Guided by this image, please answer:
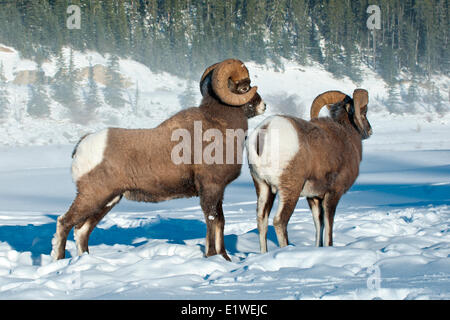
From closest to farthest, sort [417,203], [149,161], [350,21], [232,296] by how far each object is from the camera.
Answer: [232,296]
[149,161]
[417,203]
[350,21]

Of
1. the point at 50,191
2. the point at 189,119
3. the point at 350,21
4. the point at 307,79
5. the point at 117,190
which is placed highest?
the point at 350,21

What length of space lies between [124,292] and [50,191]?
11.4 m

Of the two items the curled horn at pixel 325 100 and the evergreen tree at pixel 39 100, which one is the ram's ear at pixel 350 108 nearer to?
the curled horn at pixel 325 100

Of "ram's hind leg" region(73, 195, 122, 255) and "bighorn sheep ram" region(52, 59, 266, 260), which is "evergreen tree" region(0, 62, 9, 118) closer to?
"ram's hind leg" region(73, 195, 122, 255)

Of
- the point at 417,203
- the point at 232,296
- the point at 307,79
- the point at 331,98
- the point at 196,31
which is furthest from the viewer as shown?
the point at 196,31

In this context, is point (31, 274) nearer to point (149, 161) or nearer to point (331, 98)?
point (149, 161)

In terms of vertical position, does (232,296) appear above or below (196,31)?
below

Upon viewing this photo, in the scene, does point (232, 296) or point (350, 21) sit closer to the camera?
point (232, 296)

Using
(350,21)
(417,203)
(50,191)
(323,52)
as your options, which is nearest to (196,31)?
(323,52)

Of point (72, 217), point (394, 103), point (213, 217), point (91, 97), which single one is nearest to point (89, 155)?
point (72, 217)

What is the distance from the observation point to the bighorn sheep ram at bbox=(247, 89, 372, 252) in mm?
5590

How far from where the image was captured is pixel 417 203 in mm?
10484

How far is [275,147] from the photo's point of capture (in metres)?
5.56

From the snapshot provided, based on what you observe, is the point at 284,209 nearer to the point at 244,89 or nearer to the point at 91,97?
the point at 244,89
